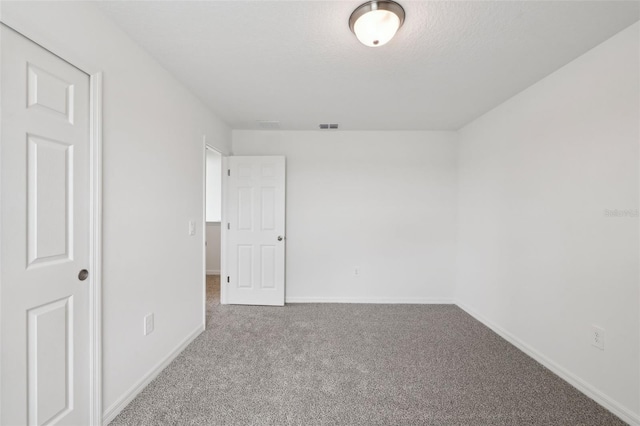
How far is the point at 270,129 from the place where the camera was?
11.3ft

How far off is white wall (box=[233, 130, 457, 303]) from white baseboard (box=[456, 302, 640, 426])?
3.33 ft

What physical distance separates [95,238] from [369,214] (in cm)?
287

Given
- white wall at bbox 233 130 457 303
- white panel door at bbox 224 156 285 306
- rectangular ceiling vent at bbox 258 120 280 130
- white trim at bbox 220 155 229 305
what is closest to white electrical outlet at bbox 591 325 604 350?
white wall at bbox 233 130 457 303

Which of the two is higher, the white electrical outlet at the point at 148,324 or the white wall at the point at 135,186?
the white wall at the point at 135,186

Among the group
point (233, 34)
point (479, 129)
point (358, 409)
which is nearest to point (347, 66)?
point (233, 34)

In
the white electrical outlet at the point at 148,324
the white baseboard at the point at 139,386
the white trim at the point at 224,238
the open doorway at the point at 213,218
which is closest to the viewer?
the white baseboard at the point at 139,386

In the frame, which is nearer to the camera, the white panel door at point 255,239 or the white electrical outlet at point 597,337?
the white electrical outlet at point 597,337

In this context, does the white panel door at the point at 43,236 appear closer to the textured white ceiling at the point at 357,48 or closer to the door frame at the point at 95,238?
the door frame at the point at 95,238

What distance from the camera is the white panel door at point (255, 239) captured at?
3.34 m

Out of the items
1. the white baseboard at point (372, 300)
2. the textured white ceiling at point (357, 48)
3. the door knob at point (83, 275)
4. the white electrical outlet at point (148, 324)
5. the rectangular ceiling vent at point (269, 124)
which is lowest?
the white baseboard at point (372, 300)

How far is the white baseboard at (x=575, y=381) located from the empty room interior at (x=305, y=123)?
0.01 metres

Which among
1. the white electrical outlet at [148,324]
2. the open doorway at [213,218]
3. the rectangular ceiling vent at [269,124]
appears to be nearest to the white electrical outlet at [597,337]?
the white electrical outlet at [148,324]

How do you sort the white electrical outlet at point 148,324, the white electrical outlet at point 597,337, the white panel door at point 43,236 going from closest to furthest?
the white panel door at point 43,236 < the white electrical outlet at point 597,337 < the white electrical outlet at point 148,324

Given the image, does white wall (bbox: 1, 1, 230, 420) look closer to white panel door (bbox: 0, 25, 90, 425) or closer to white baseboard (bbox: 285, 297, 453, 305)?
white panel door (bbox: 0, 25, 90, 425)
